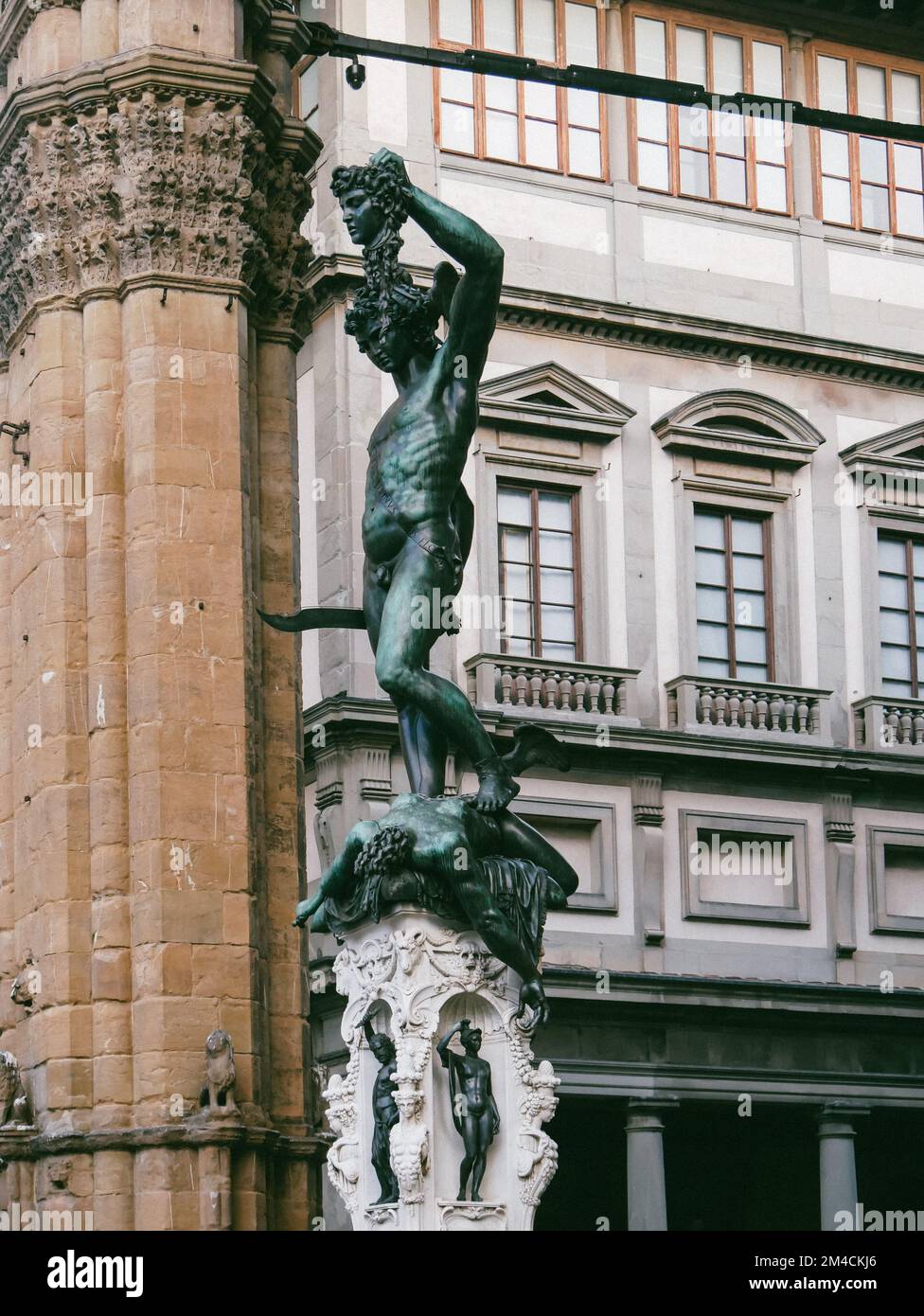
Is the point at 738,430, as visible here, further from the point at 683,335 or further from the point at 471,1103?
the point at 471,1103

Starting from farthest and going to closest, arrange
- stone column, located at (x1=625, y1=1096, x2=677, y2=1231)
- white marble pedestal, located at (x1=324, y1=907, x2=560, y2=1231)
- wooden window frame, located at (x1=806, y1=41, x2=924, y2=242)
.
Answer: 1. wooden window frame, located at (x1=806, y1=41, x2=924, y2=242)
2. stone column, located at (x1=625, y1=1096, x2=677, y2=1231)
3. white marble pedestal, located at (x1=324, y1=907, x2=560, y2=1231)

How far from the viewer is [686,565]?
3322 centimetres

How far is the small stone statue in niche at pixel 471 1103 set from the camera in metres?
9.59

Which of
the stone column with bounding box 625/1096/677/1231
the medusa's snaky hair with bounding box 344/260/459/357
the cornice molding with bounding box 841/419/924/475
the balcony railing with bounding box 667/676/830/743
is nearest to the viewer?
the medusa's snaky hair with bounding box 344/260/459/357

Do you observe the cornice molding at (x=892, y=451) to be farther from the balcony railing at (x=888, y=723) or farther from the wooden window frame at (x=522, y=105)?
the wooden window frame at (x=522, y=105)

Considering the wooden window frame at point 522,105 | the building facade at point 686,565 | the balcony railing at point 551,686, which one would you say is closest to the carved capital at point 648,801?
the building facade at point 686,565

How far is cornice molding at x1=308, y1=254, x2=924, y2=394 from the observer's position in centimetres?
3167

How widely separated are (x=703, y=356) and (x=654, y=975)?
7.95 meters

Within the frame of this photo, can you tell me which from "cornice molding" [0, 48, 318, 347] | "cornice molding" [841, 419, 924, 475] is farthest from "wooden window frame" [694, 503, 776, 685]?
"cornice molding" [0, 48, 318, 347]

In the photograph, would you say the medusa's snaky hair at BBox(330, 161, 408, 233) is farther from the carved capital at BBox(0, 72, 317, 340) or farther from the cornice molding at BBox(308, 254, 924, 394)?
the cornice molding at BBox(308, 254, 924, 394)

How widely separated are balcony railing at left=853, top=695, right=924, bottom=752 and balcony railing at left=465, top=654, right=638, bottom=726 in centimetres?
301
